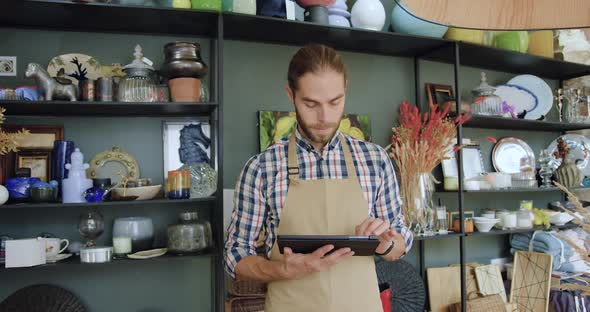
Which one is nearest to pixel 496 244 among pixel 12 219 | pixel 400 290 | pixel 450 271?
pixel 450 271

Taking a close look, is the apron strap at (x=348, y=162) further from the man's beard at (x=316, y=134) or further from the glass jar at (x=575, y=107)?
the glass jar at (x=575, y=107)

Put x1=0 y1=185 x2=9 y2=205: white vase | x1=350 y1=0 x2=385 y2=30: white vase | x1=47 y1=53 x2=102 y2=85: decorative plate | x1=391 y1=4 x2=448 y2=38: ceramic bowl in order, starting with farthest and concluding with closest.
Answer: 1. x1=391 y1=4 x2=448 y2=38: ceramic bowl
2. x1=350 y1=0 x2=385 y2=30: white vase
3. x1=47 y1=53 x2=102 y2=85: decorative plate
4. x1=0 y1=185 x2=9 y2=205: white vase

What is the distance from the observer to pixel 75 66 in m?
2.28

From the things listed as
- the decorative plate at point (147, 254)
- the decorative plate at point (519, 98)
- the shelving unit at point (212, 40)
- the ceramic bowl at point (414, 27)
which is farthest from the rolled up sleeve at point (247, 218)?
the decorative plate at point (519, 98)

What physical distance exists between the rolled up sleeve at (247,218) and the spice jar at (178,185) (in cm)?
77

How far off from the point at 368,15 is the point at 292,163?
4.95 feet

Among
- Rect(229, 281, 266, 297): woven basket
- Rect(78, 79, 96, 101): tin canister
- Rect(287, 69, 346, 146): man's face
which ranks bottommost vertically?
Rect(229, 281, 266, 297): woven basket

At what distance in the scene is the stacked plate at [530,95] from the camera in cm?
343

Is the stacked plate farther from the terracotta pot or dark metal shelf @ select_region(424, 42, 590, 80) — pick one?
the terracotta pot

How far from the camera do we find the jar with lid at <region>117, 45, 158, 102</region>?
212 cm

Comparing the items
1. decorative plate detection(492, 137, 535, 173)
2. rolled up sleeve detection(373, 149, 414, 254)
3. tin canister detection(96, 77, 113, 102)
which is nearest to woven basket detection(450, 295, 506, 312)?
decorative plate detection(492, 137, 535, 173)

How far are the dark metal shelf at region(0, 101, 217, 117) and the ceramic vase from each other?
2811mm

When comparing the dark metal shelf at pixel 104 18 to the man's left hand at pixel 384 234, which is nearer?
the man's left hand at pixel 384 234

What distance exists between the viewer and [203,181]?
225 cm
